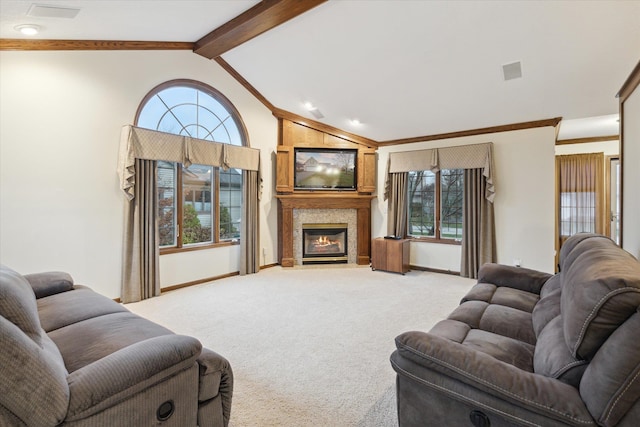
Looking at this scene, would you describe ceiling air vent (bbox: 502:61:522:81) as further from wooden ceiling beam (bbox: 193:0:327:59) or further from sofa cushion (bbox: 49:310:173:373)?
sofa cushion (bbox: 49:310:173:373)

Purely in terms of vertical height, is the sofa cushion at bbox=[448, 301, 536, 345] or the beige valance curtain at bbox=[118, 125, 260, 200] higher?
the beige valance curtain at bbox=[118, 125, 260, 200]

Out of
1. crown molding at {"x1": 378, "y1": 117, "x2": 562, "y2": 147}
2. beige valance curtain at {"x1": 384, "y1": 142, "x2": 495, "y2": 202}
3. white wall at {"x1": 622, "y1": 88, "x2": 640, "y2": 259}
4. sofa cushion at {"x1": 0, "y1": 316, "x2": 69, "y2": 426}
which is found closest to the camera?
sofa cushion at {"x1": 0, "y1": 316, "x2": 69, "y2": 426}

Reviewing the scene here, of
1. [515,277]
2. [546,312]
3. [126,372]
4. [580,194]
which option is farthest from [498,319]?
[580,194]

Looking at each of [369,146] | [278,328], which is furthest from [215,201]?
[369,146]

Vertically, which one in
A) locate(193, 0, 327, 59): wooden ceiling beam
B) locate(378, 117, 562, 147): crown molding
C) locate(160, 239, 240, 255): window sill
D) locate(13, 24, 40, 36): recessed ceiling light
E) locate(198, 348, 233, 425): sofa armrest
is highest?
locate(193, 0, 327, 59): wooden ceiling beam

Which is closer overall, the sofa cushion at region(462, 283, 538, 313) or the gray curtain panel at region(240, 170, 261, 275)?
the sofa cushion at region(462, 283, 538, 313)

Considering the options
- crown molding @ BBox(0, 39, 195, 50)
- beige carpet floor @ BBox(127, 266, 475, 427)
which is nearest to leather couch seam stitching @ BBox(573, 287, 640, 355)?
beige carpet floor @ BBox(127, 266, 475, 427)

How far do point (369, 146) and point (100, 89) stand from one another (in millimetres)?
4527

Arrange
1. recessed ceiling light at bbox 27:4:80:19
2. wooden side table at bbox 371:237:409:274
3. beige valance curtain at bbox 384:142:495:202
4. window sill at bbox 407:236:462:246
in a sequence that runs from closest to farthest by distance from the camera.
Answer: recessed ceiling light at bbox 27:4:80:19
beige valance curtain at bbox 384:142:495:202
wooden side table at bbox 371:237:409:274
window sill at bbox 407:236:462:246

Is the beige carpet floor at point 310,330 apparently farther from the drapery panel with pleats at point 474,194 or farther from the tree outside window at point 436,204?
the tree outside window at point 436,204

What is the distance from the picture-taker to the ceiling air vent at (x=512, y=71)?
11.9 ft

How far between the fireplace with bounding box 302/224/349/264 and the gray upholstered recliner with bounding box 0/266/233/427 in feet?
14.6

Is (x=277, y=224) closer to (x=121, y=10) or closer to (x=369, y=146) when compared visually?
(x=369, y=146)

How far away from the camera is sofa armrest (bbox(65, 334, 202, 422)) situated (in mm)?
1190
